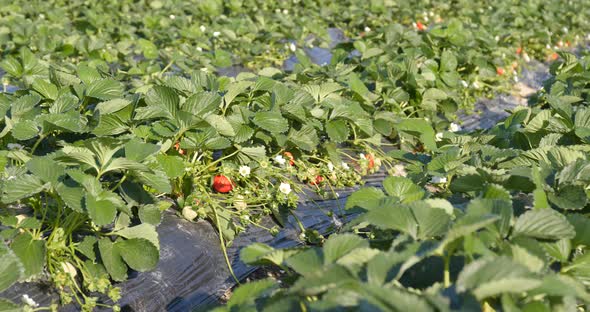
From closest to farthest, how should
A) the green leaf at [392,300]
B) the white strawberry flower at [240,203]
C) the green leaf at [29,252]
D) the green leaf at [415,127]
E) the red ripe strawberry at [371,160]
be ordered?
the green leaf at [392,300]
the green leaf at [29,252]
the white strawberry flower at [240,203]
the green leaf at [415,127]
the red ripe strawberry at [371,160]

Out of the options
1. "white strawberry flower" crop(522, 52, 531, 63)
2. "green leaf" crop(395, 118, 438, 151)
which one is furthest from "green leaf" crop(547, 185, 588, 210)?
"white strawberry flower" crop(522, 52, 531, 63)

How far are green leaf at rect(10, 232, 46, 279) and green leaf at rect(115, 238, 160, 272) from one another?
0.25 metres

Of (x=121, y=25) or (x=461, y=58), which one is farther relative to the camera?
(x=121, y=25)

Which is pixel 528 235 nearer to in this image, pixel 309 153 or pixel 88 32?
pixel 309 153

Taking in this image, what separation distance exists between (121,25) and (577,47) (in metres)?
5.51

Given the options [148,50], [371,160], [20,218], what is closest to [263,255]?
[20,218]

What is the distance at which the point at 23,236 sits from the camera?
6.71 ft

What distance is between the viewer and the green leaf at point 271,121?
287 cm

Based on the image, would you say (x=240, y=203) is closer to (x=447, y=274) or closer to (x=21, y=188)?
(x=21, y=188)

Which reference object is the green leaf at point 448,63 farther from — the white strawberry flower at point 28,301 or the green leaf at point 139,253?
the white strawberry flower at point 28,301

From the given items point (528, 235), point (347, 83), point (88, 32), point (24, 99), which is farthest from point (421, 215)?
point (88, 32)

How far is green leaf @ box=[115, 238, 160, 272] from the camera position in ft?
6.98

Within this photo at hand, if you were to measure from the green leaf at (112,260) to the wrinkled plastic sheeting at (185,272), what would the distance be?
107 mm

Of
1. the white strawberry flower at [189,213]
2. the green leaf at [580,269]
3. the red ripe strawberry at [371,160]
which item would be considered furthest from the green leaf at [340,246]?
the red ripe strawberry at [371,160]
